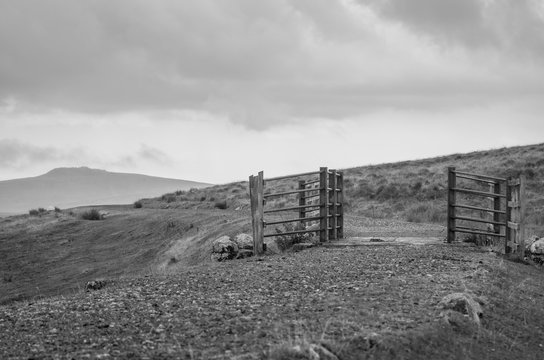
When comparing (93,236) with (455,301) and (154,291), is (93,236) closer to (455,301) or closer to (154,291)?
(154,291)

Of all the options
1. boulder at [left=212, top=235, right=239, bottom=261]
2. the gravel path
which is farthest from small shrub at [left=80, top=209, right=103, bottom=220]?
the gravel path

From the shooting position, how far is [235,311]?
845 centimetres

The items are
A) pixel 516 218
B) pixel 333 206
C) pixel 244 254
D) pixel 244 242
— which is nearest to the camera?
pixel 516 218

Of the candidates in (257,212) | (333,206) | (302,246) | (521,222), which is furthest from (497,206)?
(257,212)

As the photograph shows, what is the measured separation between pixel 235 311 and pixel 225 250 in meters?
8.95

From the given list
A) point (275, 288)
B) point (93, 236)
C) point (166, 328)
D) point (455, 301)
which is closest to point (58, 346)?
point (166, 328)

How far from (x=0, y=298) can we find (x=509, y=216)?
48.2ft

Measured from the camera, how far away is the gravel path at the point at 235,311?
6.98 metres

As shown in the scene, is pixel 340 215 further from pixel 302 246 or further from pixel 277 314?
pixel 277 314

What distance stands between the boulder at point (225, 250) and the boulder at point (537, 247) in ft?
23.9

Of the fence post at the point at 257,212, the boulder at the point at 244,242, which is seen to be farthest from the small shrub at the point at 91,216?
the fence post at the point at 257,212

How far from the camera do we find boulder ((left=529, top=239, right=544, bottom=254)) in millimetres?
16219

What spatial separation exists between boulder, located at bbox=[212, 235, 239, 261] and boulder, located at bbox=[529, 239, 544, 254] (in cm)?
728

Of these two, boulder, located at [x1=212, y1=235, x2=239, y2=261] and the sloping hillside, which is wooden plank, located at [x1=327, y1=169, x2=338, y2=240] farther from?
the sloping hillside
